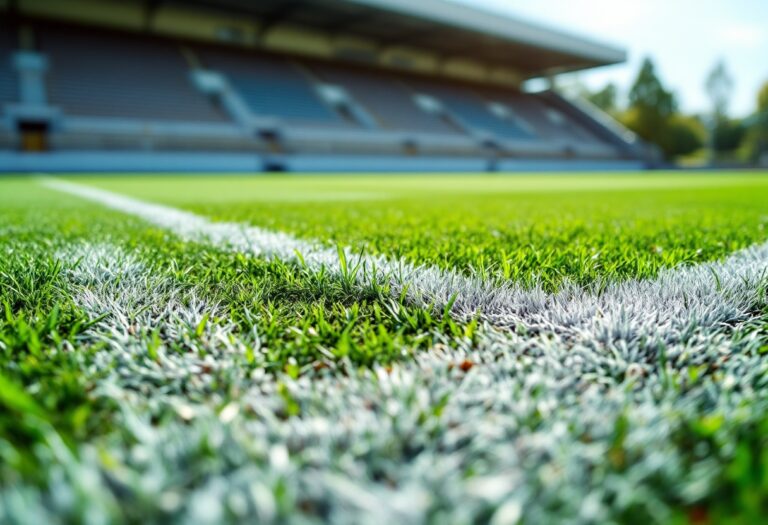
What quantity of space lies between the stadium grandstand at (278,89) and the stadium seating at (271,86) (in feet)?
0.27

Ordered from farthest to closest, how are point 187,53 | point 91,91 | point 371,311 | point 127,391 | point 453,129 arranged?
point 453,129, point 187,53, point 91,91, point 371,311, point 127,391

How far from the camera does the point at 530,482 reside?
58 cm

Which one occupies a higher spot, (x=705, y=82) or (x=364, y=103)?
(x=705, y=82)

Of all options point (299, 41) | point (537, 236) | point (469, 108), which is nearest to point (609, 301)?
point (537, 236)

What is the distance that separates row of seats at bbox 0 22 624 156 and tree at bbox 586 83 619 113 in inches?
1255

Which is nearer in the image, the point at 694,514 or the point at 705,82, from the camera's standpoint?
the point at 694,514

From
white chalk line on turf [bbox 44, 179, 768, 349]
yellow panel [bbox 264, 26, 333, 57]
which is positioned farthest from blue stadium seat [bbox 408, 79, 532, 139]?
white chalk line on turf [bbox 44, 179, 768, 349]

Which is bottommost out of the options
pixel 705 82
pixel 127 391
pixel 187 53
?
pixel 127 391

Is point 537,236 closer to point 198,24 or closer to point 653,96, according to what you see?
point 198,24

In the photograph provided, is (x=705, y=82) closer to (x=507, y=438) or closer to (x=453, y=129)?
(x=453, y=129)

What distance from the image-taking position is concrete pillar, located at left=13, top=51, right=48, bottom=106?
17.3 metres

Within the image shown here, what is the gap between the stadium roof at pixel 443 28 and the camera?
21.6 meters

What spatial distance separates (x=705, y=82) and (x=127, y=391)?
5579 cm

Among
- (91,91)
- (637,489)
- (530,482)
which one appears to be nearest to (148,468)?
(530,482)
